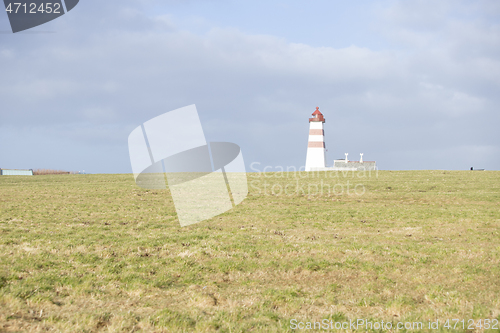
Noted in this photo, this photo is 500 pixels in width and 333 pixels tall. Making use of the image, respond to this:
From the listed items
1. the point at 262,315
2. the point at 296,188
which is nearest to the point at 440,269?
the point at 262,315

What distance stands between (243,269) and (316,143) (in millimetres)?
58604

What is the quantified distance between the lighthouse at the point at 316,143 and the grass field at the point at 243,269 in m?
41.9

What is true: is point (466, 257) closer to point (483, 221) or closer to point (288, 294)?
point (288, 294)

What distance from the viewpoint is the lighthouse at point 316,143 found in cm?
6988

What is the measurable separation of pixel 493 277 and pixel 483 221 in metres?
12.6

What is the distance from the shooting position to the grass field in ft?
30.6

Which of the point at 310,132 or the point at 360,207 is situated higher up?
the point at 310,132

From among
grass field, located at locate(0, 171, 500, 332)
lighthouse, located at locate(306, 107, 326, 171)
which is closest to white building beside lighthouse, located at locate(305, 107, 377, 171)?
lighthouse, located at locate(306, 107, 326, 171)

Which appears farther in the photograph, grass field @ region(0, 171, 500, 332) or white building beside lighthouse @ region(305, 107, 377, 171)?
white building beside lighthouse @ region(305, 107, 377, 171)

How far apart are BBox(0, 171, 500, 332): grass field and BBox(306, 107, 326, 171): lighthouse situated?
41869 millimetres

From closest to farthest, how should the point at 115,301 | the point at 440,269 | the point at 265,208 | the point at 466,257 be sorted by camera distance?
the point at 115,301 → the point at 440,269 → the point at 466,257 → the point at 265,208

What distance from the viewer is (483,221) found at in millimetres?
23250

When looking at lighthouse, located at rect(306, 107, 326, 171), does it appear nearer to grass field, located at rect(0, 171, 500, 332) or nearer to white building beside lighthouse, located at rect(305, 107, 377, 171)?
white building beside lighthouse, located at rect(305, 107, 377, 171)

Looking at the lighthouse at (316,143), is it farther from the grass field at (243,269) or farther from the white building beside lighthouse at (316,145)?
the grass field at (243,269)
